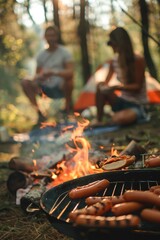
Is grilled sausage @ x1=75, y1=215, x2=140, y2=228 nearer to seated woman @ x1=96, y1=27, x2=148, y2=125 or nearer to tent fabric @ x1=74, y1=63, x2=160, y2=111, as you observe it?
seated woman @ x1=96, y1=27, x2=148, y2=125

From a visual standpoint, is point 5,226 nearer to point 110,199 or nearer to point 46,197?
point 46,197

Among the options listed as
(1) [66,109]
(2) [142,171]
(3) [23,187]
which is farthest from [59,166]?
(1) [66,109]

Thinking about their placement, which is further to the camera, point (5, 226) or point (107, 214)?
point (5, 226)

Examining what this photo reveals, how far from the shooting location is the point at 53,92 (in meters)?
7.70

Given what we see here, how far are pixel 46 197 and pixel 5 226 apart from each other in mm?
829

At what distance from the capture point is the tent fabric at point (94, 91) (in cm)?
800

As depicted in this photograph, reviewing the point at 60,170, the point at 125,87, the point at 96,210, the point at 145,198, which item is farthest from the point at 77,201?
the point at 125,87

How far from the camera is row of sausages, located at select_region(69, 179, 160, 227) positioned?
166 centimetres

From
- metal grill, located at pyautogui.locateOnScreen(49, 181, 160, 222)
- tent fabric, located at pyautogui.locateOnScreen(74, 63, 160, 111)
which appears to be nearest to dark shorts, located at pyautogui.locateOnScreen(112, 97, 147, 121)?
tent fabric, located at pyautogui.locateOnScreen(74, 63, 160, 111)

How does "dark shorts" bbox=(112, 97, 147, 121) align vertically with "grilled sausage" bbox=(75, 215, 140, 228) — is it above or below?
below

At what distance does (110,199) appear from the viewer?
2.11m

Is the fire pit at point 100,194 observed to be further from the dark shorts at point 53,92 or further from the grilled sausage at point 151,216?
the dark shorts at point 53,92

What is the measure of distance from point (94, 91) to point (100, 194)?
6129mm

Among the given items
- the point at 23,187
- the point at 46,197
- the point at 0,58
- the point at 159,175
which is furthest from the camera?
the point at 0,58
